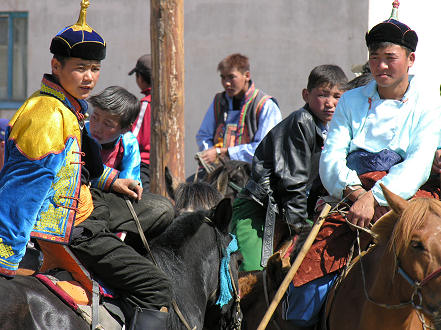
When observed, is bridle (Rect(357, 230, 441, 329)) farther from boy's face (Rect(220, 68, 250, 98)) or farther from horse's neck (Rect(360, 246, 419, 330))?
boy's face (Rect(220, 68, 250, 98))

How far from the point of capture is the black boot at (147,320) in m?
3.96

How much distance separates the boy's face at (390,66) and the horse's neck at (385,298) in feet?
3.47

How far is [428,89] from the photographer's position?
9.89 metres

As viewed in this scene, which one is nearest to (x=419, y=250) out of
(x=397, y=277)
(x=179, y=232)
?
(x=397, y=277)

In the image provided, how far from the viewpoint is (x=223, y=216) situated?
14.8 feet

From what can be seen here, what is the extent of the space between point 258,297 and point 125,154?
145 centimetres

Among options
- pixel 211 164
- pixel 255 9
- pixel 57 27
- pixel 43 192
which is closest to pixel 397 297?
pixel 43 192

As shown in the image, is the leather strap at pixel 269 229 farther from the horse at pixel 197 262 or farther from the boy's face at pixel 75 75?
the boy's face at pixel 75 75

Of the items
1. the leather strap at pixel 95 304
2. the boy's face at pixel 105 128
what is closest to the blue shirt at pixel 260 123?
the boy's face at pixel 105 128

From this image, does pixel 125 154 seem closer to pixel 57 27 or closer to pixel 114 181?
pixel 114 181

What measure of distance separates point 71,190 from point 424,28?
7.53 meters

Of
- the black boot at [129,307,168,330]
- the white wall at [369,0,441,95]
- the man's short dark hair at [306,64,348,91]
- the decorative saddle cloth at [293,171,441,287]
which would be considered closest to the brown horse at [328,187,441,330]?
the decorative saddle cloth at [293,171,441,287]

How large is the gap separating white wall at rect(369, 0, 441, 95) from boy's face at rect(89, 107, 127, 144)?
5832 millimetres

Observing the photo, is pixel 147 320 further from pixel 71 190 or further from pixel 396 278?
pixel 396 278
